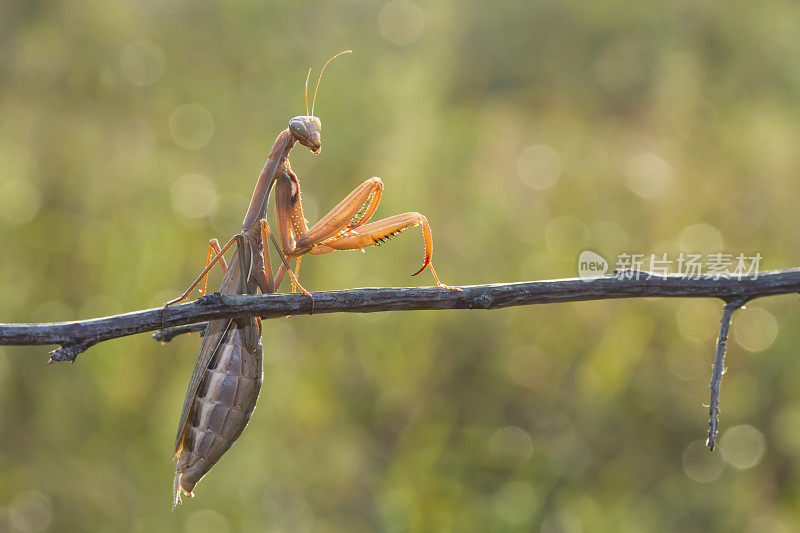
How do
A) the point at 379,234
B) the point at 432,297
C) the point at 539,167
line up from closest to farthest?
1. the point at 432,297
2. the point at 379,234
3. the point at 539,167

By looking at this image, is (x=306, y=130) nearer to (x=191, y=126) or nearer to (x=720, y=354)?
(x=720, y=354)

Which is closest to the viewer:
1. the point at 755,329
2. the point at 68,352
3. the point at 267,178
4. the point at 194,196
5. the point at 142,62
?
the point at 68,352

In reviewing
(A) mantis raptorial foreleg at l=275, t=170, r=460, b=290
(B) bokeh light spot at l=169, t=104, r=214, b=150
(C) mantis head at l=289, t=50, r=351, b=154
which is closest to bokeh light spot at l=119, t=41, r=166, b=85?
(B) bokeh light spot at l=169, t=104, r=214, b=150

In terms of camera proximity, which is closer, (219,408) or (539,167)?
(219,408)

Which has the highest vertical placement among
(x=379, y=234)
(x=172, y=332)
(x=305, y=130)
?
(x=305, y=130)

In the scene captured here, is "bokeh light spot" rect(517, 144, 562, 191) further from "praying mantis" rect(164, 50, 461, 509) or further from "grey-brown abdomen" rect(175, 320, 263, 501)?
"grey-brown abdomen" rect(175, 320, 263, 501)

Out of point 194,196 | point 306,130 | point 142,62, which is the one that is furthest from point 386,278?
point 142,62

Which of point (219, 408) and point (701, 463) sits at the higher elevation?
point (701, 463)
